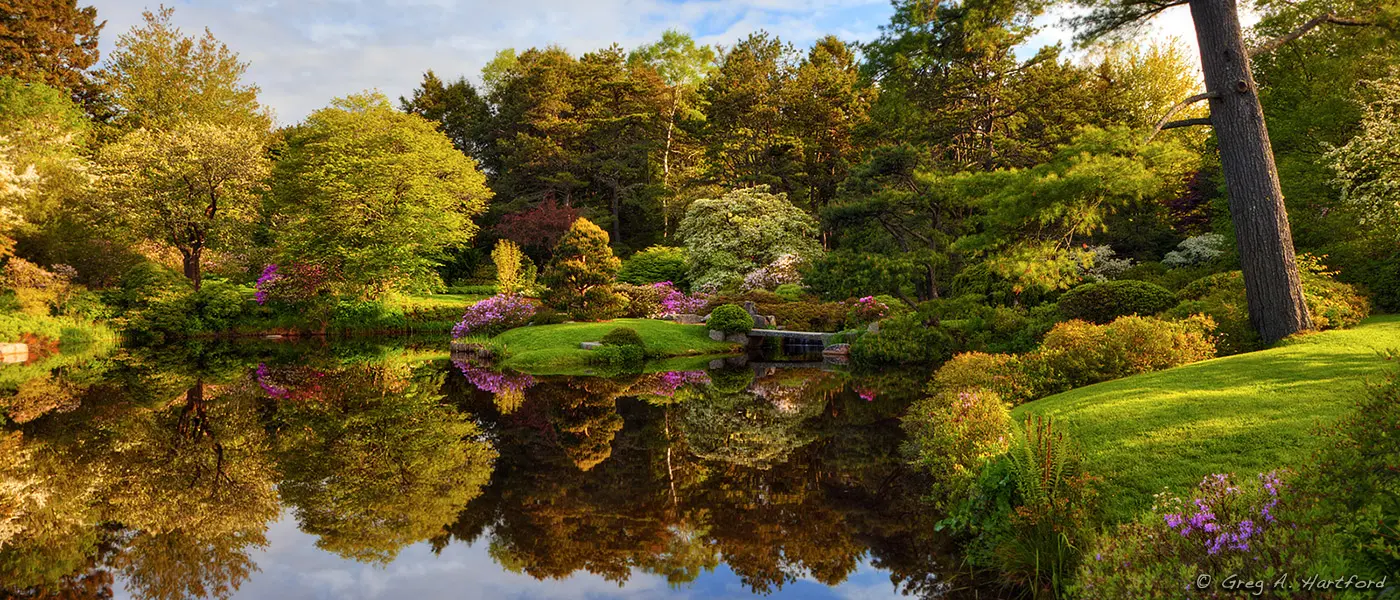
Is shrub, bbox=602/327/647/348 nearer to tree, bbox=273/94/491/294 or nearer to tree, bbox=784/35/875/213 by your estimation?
tree, bbox=273/94/491/294

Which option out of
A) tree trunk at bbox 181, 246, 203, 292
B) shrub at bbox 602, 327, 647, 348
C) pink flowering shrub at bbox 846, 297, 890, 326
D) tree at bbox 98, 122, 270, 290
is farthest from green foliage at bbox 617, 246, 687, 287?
tree trunk at bbox 181, 246, 203, 292

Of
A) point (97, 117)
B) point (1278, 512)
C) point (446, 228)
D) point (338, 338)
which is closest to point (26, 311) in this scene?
point (338, 338)

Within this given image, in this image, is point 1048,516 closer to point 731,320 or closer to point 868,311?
point 868,311

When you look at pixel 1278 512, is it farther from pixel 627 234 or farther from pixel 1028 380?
pixel 627 234

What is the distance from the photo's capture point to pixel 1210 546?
3.47 meters

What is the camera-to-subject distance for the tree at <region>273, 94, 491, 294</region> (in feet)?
96.6

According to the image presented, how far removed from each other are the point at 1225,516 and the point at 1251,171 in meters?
9.52

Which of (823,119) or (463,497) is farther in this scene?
(823,119)

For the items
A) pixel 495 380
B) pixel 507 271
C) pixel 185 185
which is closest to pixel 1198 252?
pixel 495 380

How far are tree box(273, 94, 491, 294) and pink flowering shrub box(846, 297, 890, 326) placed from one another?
19.4 metres

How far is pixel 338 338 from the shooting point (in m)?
27.7

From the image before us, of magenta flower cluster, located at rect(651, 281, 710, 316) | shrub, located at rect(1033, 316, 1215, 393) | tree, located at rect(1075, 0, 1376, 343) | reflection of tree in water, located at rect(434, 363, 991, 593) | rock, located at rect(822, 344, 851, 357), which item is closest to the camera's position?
reflection of tree in water, located at rect(434, 363, 991, 593)

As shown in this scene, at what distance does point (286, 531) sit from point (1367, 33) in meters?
16.4

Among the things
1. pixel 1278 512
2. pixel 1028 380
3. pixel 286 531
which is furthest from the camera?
pixel 1028 380
